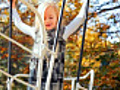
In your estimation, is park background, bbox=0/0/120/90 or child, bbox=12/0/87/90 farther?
park background, bbox=0/0/120/90

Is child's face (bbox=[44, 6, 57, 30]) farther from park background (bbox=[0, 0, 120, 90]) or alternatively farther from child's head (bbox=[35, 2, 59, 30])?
park background (bbox=[0, 0, 120, 90])

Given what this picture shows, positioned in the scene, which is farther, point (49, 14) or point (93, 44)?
point (93, 44)

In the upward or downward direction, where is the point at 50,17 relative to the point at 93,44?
upward

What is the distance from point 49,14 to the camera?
2.79ft

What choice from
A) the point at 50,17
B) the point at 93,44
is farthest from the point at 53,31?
the point at 93,44

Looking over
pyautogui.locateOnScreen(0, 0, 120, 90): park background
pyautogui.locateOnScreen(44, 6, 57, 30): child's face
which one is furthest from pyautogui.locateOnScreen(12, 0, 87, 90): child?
pyautogui.locateOnScreen(0, 0, 120, 90): park background

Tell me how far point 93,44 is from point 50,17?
75.9 inches

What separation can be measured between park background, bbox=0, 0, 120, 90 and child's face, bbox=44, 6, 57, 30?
5.80 ft

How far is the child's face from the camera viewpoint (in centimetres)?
84

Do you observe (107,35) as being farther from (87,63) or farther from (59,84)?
(59,84)

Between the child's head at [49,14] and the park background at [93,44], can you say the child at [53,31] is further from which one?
the park background at [93,44]

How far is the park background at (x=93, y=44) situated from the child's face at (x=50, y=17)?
1766mm

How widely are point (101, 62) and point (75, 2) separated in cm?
71

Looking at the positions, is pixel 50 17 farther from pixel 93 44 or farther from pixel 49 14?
pixel 93 44
